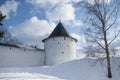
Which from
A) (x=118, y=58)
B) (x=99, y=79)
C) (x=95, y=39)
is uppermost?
(x=95, y=39)

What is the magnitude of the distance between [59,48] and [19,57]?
5.91 metres

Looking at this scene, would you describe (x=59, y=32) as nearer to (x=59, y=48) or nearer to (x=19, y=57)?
(x=59, y=48)

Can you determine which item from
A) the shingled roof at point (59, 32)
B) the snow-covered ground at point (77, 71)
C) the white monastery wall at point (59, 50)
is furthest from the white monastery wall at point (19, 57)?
the snow-covered ground at point (77, 71)

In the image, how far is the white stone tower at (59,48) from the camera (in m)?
25.8

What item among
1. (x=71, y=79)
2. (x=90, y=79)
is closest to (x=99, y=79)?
(x=90, y=79)

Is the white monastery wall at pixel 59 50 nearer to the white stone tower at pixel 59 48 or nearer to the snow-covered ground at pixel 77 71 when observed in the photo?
the white stone tower at pixel 59 48

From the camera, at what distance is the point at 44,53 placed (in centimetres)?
2727

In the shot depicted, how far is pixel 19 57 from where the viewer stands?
2353 centimetres

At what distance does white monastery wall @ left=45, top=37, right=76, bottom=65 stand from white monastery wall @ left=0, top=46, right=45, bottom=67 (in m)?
1.39

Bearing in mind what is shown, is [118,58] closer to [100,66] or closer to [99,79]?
[100,66]

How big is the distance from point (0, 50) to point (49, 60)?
7527 mm

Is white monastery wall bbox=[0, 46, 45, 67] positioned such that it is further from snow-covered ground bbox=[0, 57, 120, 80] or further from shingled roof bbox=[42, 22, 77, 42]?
snow-covered ground bbox=[0, 57, 120, 80]

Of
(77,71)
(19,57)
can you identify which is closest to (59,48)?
(19,57)

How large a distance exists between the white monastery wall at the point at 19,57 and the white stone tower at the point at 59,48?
139 centimetres
